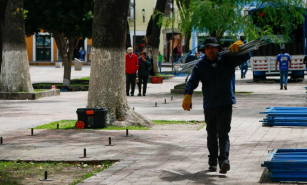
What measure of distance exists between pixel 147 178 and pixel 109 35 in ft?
16.6

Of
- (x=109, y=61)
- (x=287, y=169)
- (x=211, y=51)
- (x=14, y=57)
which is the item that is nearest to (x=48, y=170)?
(x=211, y=51)

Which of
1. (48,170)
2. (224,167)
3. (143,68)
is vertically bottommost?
(48,170)

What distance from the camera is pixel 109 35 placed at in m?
11.0

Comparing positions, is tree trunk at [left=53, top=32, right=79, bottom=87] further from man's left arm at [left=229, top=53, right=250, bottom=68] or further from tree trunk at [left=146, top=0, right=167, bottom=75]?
man's left arm at [left=229, top=53, right=250, bottom=68]

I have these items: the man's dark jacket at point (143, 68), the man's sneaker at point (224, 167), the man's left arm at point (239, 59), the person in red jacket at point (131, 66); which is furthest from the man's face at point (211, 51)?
the man's dark jacket at point (143, 68)

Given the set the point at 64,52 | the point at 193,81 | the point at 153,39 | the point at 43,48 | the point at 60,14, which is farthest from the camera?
the point at 43,48

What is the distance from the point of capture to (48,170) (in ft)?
23.1

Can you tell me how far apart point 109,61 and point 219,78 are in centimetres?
455

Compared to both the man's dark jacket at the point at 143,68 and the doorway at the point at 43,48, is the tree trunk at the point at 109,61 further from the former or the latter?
the doorway at the point at 43,48

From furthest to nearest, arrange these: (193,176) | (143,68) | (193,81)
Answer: (143,68) → (193,81) → (193,176)

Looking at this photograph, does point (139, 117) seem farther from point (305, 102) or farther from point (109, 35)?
point (305, 102)

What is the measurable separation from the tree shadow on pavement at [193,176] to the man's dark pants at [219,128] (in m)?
0.23

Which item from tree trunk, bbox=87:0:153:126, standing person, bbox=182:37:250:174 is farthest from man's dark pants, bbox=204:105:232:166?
tree trunk, bbox=87:0:153:126

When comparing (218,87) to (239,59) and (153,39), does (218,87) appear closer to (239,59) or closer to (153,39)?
(239,59)
